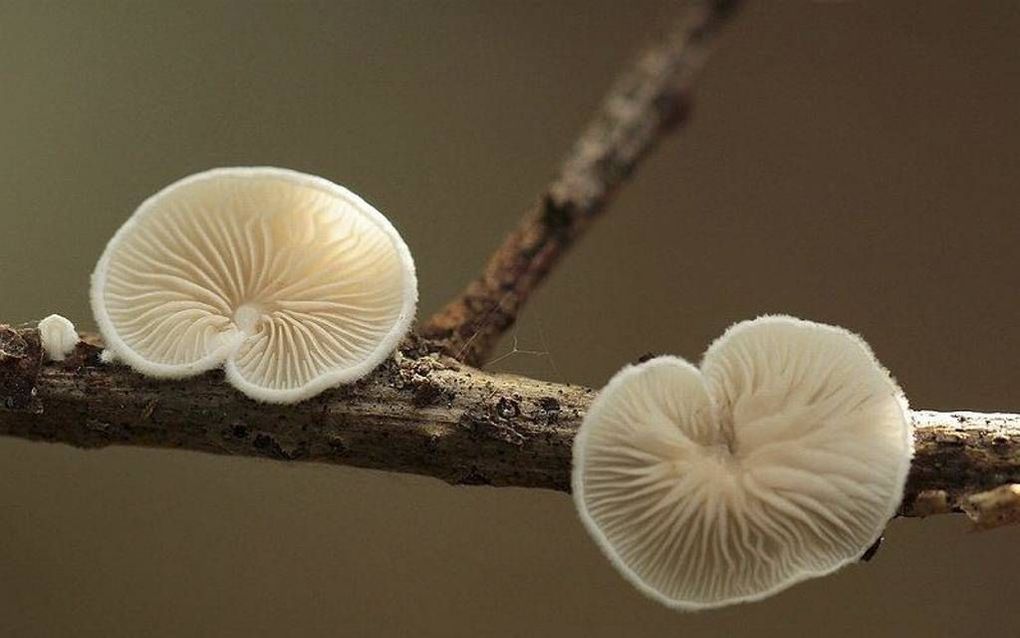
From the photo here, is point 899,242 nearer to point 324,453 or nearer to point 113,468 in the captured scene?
point 324,453

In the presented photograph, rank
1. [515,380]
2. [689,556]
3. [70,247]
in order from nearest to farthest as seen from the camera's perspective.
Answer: [689,556] < [515,380] < [70,247]

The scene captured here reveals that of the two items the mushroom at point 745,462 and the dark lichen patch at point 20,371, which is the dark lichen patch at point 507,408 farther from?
the dark lichen patch at point 20,371

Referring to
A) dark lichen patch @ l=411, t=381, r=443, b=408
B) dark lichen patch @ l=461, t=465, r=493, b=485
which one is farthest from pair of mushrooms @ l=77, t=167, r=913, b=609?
dark lichen patch @ l=461, t=465, r=493, b=485

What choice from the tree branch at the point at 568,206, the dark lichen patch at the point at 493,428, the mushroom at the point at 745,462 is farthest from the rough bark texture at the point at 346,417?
the tree branch at the point at 568,206

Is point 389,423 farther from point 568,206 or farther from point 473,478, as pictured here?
point 568,206

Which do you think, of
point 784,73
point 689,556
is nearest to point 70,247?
point 689,556

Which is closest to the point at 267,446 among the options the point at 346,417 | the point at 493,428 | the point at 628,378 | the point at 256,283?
the point at 346,417

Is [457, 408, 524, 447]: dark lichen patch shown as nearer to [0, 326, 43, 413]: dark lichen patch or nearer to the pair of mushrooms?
the pair of mushrooms

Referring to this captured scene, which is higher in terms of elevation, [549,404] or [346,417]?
[549,404]
